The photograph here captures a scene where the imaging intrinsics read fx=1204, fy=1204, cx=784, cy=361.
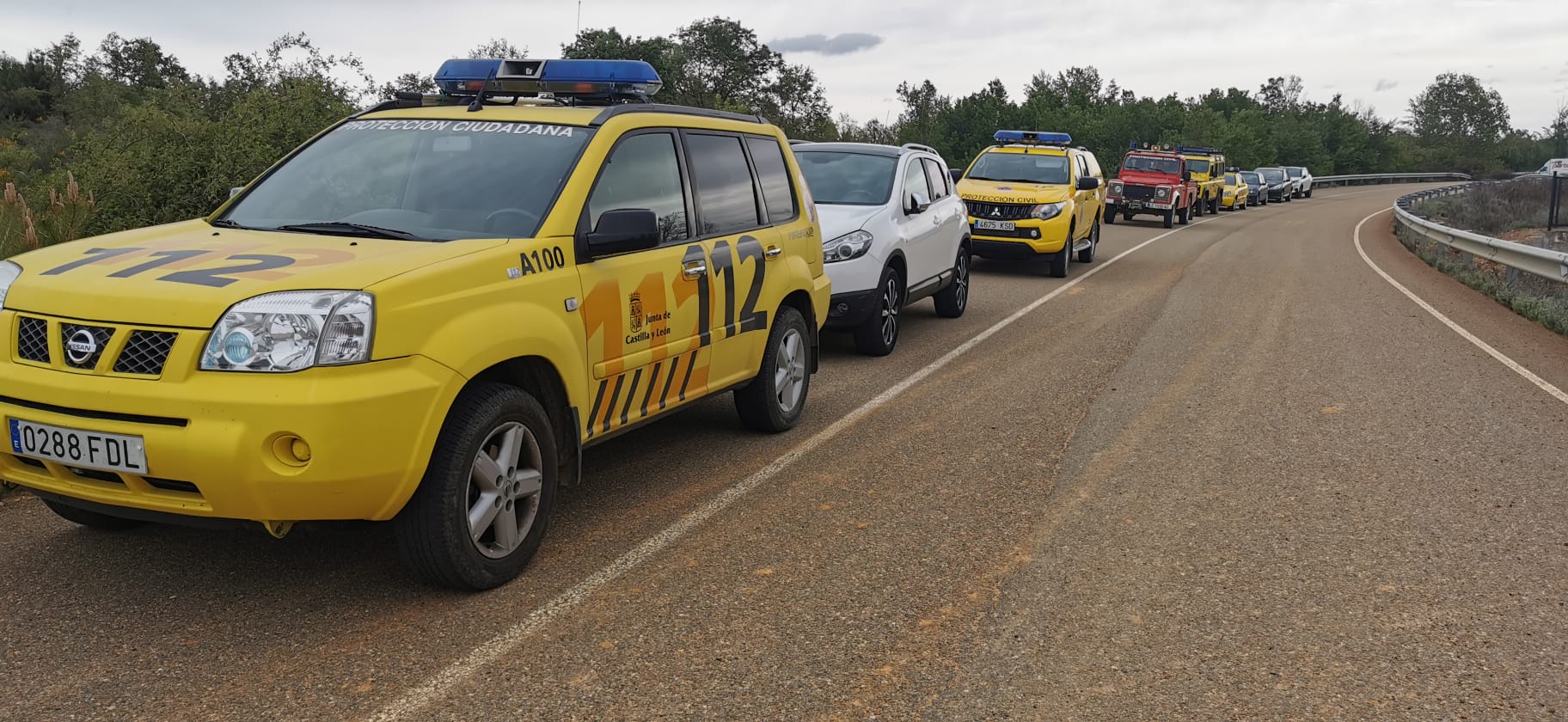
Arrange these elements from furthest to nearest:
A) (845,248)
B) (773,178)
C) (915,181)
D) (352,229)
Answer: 1. (915,181)
2. (845,248)
3. (773,178)
4. (352,229)

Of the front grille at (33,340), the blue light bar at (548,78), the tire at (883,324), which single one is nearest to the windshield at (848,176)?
the tire at (883,324)

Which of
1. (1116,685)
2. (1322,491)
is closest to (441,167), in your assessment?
(1116,685)

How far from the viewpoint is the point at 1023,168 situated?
17.7 meters

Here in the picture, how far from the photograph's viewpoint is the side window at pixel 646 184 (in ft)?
16.9

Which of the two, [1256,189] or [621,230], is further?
[1256,189]

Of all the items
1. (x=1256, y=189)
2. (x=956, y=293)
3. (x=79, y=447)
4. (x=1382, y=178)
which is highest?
(x=79, y=447)

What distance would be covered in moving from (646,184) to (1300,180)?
5635cm

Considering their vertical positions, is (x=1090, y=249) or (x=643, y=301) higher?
(x=643, y=301)

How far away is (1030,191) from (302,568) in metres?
13.4

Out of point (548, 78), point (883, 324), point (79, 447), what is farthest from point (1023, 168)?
point (79, 447)

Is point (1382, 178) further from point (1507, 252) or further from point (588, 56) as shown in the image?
point (1507, 252)

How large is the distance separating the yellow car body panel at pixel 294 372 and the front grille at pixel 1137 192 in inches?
1054

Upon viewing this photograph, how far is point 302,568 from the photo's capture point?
15.1 ft

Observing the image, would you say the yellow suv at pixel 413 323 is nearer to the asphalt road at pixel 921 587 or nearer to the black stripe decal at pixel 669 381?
the black stripe decal at pixel 669 381
